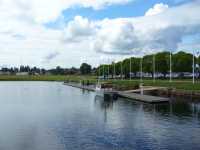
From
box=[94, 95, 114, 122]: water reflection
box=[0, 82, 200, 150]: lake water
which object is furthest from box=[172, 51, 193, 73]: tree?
box=[0, 82, 200, 150]: lake water

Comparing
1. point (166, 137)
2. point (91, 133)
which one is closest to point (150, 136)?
point (166, 137)

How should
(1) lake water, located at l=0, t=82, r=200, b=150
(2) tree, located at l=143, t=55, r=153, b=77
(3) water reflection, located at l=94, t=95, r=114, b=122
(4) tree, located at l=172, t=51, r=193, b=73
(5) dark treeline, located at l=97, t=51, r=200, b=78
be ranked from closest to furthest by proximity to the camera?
(1) lake water, located at l=0, t=82, r=200, b=150 → (3) water reflection, located at l=94, t=95, r=114, b=122 → (4) tree, located at l=172, t=51, r=193, b=73 → (5) dark treeline, located at l=97, t=51, r=200, b=78 → (2) tree, located at l=143, t=55, r=153, b=77

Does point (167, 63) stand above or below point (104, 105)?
above

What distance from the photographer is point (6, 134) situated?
35.8 meters

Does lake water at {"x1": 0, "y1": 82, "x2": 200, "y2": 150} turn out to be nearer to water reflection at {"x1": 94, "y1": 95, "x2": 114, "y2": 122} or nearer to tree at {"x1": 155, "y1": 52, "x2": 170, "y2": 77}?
water reflection at {"x1": 94, "y1": 95, "x2": 114, "y2": 122}

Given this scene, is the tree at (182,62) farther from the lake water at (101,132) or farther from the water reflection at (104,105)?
the lake water at (101,132)

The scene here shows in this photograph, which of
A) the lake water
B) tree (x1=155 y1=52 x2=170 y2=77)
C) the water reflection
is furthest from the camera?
tree (x1=155 y1=52 x2=170 y2=77)

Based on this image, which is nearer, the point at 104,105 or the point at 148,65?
the point at 104,105

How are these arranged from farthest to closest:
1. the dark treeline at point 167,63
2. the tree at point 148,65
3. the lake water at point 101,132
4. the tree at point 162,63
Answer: the tree at point 148,65
the tree at point 162,63
the dark treeline at point 167,63
the lake water at point 101,132

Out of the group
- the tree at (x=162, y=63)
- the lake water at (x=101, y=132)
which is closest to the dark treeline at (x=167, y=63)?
the tree at (x=162, y=63)

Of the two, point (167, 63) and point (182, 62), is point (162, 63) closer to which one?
point (167, 63)

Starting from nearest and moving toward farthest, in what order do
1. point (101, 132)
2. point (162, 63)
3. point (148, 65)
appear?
1. point (101, 132)
2. point (162, 63)
3. point (148, 65)

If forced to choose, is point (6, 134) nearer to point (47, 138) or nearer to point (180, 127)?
point (47, 138)

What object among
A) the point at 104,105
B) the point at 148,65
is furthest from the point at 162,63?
the point at 104,105
